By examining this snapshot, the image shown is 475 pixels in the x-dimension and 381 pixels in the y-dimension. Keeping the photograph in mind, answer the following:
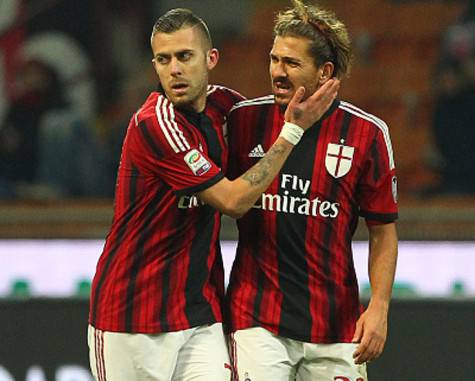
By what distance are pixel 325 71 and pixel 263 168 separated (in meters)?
0.42

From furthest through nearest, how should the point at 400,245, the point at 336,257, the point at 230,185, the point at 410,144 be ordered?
1. the point at 410,144
2. the point at 400,245
3. the point at 336,257
4. the point at 230,185

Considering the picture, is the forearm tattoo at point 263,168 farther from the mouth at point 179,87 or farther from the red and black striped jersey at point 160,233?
the mouth at point 179,87

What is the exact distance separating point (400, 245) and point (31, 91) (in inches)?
118

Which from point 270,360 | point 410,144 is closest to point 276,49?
point 270,360

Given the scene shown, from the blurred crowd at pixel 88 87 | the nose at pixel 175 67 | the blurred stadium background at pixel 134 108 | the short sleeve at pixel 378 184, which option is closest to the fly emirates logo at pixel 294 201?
the short sleeve at pixel 378 184

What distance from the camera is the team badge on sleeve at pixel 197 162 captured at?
3332 millimetres

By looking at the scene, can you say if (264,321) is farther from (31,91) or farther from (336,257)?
(31,91)

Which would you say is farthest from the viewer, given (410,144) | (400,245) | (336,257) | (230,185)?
(410,144)

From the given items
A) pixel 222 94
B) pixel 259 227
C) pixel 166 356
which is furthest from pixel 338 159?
pixel 166 356

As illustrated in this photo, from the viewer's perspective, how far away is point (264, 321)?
3.49 m

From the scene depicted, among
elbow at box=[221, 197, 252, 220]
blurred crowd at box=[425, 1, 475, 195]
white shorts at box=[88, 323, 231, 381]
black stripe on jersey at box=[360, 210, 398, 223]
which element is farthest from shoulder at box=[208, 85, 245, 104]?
blurred crowd at box=[425, 1, 475, 195]

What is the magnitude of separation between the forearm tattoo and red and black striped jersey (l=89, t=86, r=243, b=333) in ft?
0.36

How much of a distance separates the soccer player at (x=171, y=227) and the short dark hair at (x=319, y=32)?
0.12m

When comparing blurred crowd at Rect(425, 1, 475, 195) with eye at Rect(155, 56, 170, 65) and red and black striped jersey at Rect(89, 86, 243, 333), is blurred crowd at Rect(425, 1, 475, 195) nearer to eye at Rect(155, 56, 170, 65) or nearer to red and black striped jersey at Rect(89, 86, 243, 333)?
red and black striped jersey at Rect(89, 86, 243, 333)
